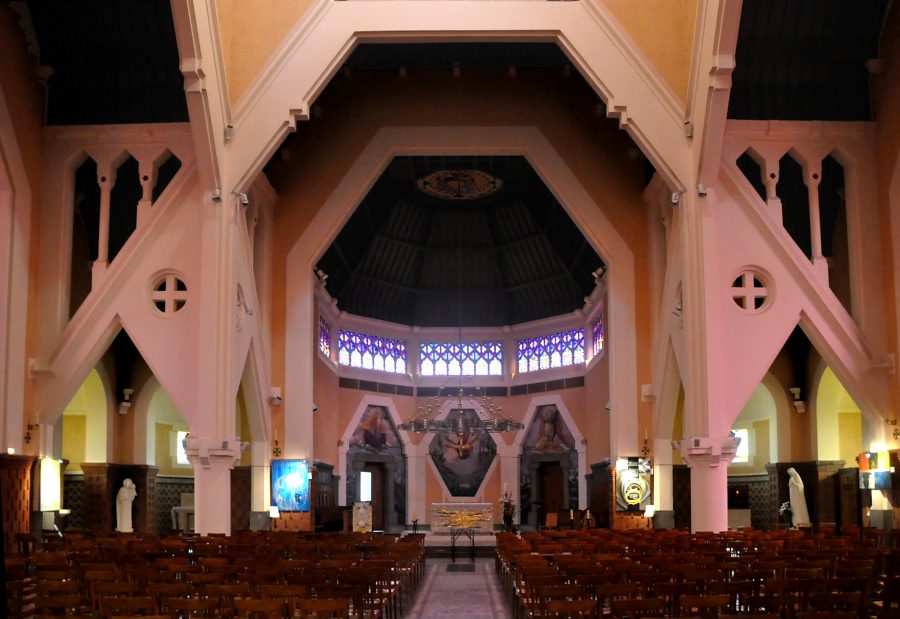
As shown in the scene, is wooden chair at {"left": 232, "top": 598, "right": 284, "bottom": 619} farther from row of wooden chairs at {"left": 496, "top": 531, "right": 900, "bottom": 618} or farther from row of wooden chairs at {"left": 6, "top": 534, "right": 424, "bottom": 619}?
row of wooden chairs at {"left": 496, "top": 531, "right": 900, "bottom": 618}

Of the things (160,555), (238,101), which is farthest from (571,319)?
(160,555)

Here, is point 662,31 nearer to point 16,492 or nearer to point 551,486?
point 16,492

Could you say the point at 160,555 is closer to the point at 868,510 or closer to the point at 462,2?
the point at 462,2

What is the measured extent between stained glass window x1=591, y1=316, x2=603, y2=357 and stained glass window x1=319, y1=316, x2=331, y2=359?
8304 mm

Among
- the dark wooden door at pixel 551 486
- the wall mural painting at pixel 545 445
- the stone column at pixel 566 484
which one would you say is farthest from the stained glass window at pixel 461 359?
the stone column at pixel 566 484

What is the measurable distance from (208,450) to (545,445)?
19.0 metres

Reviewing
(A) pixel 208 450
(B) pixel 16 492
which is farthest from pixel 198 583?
(B) pixel 16 492

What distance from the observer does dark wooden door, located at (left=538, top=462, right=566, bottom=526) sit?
36406 millimetres

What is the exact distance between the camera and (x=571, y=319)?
35.6 m

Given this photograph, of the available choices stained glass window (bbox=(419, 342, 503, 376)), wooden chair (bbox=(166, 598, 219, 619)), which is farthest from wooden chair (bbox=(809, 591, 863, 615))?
stained glass window (bbox=(419, 342, 503, 376))

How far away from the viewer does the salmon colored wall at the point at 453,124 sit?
25.8 metres

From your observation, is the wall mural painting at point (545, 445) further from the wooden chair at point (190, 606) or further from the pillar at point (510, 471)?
the wooden chair at point (190, 606)

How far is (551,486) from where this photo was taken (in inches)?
1452

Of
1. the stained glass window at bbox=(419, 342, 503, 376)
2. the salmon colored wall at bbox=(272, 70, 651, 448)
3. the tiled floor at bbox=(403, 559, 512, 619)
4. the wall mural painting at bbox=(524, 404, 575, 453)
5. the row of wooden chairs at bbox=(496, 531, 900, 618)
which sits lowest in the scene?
the tiled floor at bbox=(403, 559, 512, 619)
